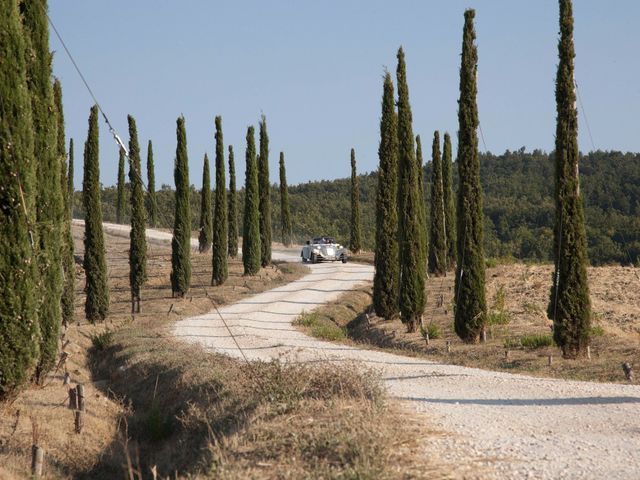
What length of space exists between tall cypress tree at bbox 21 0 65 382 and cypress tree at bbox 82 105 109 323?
14.3 metres

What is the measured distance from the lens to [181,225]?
1592 inches

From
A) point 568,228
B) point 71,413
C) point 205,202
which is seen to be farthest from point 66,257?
point 205,202

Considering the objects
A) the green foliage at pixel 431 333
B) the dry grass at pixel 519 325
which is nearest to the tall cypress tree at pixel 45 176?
the dry grass at pixel 519 325

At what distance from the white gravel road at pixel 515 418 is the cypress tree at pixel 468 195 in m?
3.79

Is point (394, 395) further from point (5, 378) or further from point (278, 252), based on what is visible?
point (278, 252)

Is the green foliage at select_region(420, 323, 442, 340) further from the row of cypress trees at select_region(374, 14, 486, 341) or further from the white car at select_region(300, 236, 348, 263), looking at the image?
the white car at select_region(300, 236, 348, 263)

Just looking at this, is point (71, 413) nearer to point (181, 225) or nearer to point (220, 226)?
point (181, 225)

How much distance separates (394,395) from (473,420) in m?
2.32

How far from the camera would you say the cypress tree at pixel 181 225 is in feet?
132

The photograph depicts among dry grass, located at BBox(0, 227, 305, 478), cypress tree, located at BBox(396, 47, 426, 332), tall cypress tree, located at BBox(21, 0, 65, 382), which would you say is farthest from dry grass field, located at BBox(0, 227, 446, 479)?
cypress tree, located at BBox(396, 47, 426, 332)

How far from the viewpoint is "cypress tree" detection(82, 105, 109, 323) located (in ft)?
106

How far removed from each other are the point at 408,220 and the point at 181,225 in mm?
16471

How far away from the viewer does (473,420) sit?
1034 cm

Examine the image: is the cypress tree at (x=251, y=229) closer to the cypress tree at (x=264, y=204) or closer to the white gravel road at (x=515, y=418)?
the cypress tree at (x=264, y=204)
